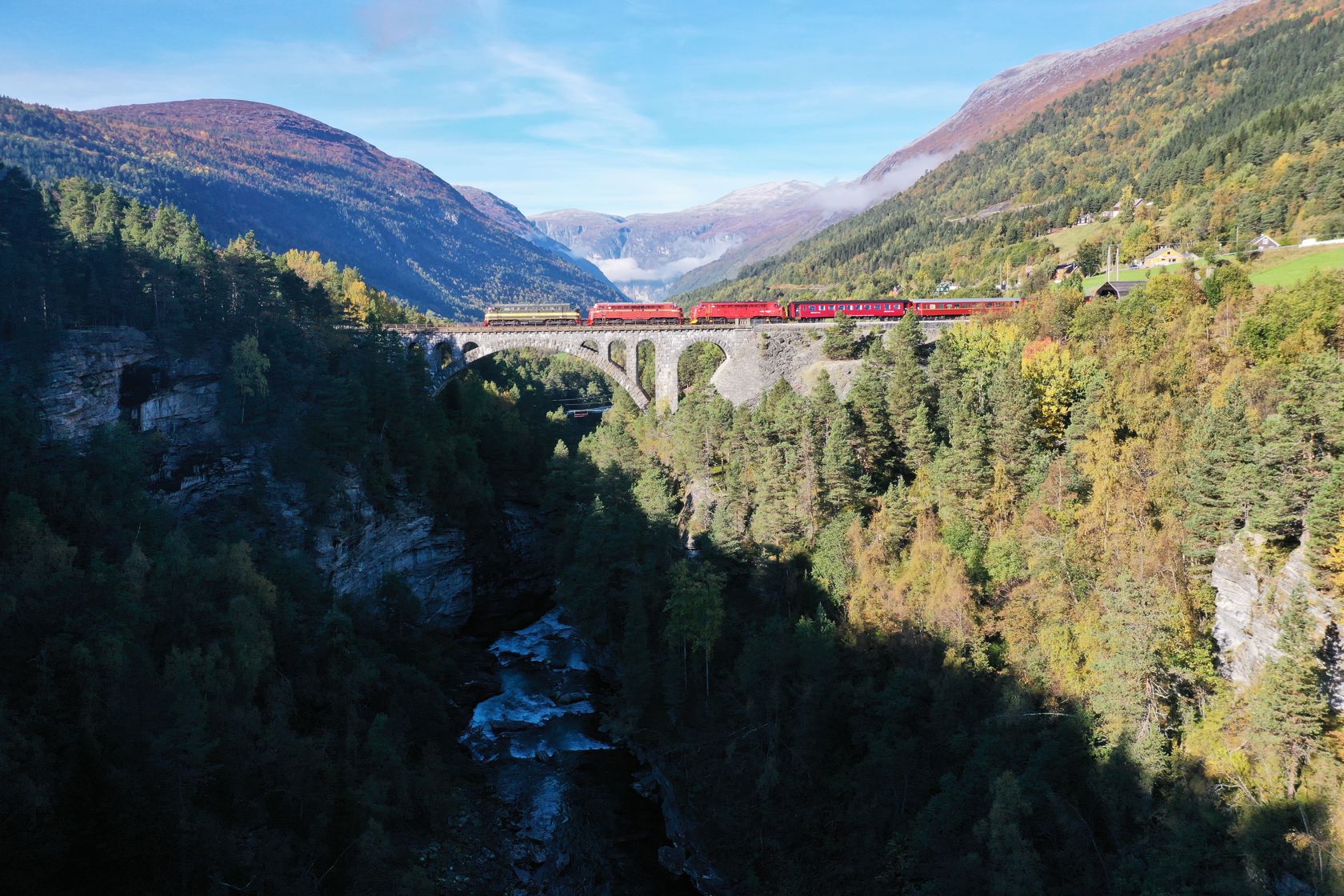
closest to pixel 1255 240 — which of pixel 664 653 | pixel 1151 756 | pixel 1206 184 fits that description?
pixel 1206 184

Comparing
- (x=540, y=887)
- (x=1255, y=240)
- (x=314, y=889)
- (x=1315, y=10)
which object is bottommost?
(x=540, y=887)

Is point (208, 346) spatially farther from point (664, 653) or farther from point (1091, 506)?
point (1091, 506)

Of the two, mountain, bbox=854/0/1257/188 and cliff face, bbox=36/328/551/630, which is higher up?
mountain, bbox=854/0/1257/188

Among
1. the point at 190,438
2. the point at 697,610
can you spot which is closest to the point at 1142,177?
the point at 697,610

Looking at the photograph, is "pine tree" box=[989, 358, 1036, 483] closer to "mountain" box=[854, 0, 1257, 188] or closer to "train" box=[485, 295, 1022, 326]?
"train" box=[485, 295, 1022, 326]

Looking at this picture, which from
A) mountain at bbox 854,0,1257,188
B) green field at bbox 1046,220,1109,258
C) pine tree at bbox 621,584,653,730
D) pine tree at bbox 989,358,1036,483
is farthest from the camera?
mountain at bbox 854,0,1257,188

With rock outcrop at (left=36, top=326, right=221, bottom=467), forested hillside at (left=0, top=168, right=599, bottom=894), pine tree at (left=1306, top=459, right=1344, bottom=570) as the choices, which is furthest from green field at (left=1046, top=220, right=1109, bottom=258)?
rock outcrop at (left=36, top=326, right=221, bottom=467)
